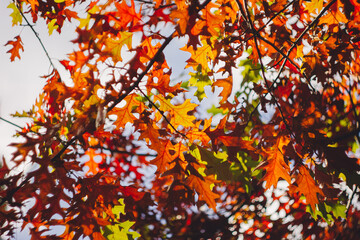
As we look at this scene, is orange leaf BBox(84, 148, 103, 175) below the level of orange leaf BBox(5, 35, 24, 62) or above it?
below

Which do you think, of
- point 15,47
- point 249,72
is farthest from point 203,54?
point 15,47

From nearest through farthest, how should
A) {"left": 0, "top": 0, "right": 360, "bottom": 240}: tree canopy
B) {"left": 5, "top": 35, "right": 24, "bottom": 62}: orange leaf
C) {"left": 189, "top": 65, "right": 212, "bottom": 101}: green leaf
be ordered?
{"left": 0, "top": 0, "right": 360, "bottom": 240}: tree canopy, {"left": 189, "top": 65, "right": 212, "bottom": 101}: green leaf, {"left": 5, "top": 35, "right": 24, "bottom": 62}: orange leaf

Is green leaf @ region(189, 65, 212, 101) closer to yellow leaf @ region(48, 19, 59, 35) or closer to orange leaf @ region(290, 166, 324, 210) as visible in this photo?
orange leaf @ region(290, 166, 324, 210)

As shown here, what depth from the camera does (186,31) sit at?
1573 millimetres

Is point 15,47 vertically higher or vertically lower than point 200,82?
higher

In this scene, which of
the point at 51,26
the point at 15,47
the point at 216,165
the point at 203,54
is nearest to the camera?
the point at 216,165

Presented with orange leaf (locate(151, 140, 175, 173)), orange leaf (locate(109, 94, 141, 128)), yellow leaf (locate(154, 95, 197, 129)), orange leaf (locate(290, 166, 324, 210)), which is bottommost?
orange leaf (locate(290, 166, 324, 210))

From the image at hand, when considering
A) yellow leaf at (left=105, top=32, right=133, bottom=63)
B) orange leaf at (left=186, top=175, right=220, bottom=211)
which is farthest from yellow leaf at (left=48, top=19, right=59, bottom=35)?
orange leaf at (left=186, top=175, right=220, bottom=211)

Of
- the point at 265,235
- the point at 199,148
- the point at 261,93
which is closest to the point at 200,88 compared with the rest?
the point at 261,93

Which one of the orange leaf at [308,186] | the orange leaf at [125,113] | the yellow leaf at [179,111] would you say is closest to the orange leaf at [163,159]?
the yellow leaf at [179,111]

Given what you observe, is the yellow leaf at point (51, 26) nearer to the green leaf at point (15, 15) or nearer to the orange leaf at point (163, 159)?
the green leaf at point (15, 15)

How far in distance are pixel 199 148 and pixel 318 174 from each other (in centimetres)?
90

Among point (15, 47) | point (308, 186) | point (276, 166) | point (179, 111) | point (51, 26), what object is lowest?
point (308, 186)

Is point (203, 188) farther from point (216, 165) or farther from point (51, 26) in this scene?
point (51, 26)
